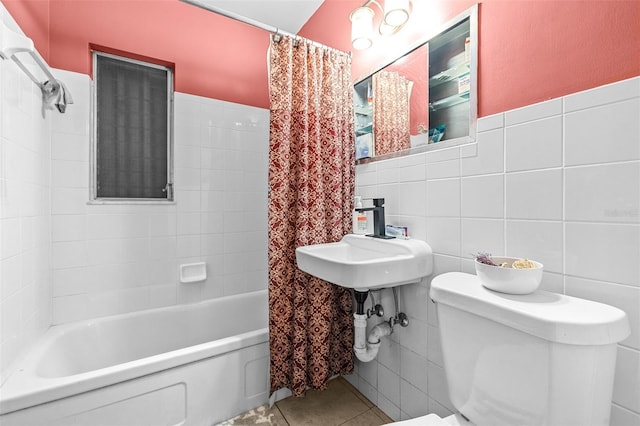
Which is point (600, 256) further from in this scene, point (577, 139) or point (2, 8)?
point (2, 8)

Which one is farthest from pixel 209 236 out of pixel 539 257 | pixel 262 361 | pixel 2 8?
pixel 539 257

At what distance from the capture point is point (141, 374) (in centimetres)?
121

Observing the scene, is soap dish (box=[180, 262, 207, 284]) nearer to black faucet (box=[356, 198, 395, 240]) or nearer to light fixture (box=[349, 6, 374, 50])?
black faucet (box=[356, 198, 395, 240])

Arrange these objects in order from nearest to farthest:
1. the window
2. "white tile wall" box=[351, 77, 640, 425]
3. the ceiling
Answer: "white tile wall" box=[351, 77, 640, 425]
the window
the ceiling

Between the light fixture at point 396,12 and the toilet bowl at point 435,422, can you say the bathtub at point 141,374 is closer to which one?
the toilet bowl at point 435,422

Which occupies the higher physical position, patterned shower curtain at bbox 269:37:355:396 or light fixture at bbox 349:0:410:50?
light fixture at bbox 349:0:410:50

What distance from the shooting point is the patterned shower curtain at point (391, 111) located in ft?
4.67

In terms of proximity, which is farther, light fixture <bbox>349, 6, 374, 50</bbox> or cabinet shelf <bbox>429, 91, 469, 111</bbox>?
light fixture <bbox>349, 6, 374, 50</bbox>

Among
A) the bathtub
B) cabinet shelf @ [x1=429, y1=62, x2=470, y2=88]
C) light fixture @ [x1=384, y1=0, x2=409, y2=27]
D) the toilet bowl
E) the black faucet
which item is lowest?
the bathtub

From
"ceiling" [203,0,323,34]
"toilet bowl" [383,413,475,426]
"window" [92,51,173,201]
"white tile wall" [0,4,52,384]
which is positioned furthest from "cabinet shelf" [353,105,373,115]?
"white tile wall" [0,4,52,384]

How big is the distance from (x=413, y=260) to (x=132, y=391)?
1288mm

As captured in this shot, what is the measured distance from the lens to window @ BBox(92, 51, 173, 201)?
178 cm

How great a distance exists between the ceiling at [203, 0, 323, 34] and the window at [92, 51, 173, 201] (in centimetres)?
63

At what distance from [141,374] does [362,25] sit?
6.28 ft
